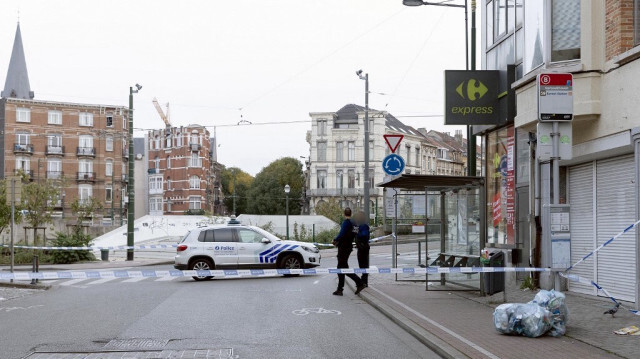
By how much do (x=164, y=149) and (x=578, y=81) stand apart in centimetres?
9046

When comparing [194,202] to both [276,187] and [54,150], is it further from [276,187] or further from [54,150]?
[54,150]

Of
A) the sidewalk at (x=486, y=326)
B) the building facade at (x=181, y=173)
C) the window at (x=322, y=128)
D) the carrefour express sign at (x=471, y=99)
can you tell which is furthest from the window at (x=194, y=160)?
the sidewalk at (x=486, y=326)

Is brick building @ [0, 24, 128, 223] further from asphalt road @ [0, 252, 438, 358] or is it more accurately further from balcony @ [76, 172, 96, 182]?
asphalt road @ [0, 252, 438, 358]

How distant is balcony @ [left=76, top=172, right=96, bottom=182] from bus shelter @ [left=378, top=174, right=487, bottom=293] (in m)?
67.5

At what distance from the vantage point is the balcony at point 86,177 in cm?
7857

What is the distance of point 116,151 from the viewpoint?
267ft

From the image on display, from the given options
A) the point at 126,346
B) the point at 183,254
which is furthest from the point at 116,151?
the point at 126,346

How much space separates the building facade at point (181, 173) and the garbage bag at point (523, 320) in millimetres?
83155

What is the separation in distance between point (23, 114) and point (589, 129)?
2798 inches

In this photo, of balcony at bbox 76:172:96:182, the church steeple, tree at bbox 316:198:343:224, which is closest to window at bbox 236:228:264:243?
tree at bbox 316:198:343:224

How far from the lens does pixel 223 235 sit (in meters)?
20.2

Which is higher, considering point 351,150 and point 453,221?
point 351,150

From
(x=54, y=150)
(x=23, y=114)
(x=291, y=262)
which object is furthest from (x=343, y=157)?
(x=291, y=262)

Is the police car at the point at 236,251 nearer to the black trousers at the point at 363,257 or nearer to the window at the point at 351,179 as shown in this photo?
the black trousers at the point at 363,257
